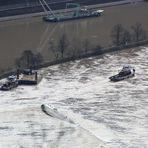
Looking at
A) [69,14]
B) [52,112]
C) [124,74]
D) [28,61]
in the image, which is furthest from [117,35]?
[52,112]

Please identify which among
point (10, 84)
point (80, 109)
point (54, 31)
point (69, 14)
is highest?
point (69, 14)

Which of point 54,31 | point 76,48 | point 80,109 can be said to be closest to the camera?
point 80,109

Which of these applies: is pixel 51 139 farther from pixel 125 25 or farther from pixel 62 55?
pixel 125 25

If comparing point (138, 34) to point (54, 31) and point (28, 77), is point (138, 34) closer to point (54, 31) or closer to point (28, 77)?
point (54, 31)

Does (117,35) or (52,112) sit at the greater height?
(117,35)

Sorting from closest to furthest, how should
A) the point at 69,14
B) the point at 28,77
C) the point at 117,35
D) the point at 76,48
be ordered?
the point at 28,77 → the point at 76,48 → the point at 117,35 → the point at 69,14

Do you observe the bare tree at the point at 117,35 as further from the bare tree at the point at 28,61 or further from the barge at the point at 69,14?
the barge at the point at 69,14

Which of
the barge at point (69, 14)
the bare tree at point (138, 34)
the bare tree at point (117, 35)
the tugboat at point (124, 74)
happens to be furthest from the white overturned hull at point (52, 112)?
the barge at point (69, 14)
